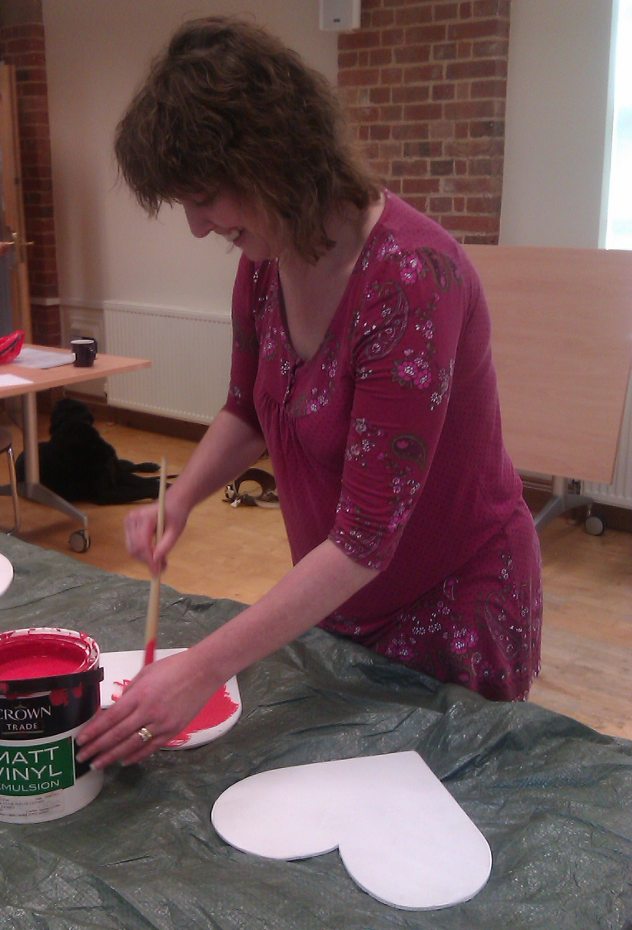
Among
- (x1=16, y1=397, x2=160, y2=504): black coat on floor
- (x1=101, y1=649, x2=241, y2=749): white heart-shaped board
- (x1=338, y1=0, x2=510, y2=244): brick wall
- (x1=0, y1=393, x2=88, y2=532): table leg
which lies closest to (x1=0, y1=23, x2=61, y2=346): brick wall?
(x1=16, y1=397, x2=160, y2=504): black coat on floor

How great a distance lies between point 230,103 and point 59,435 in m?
3.22

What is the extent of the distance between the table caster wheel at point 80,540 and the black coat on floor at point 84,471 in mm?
517

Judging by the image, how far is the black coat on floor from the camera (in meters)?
3.84

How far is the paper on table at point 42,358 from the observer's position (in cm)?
312

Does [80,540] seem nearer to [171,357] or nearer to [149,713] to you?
[171,357]

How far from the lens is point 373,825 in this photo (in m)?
0.86

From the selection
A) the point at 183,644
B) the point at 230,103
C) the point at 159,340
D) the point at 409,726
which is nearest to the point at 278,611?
the point at 409,726

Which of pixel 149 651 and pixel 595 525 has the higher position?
pixel 149 651

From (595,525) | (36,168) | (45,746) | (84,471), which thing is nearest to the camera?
(45,746)

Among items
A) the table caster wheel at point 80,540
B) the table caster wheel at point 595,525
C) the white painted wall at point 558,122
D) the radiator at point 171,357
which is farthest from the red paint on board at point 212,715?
the radiator at point 171,357

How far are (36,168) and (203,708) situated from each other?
4867 millimetres

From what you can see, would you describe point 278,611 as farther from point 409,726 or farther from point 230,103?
point 230,103

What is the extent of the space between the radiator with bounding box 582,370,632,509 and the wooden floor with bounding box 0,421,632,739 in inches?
6.3

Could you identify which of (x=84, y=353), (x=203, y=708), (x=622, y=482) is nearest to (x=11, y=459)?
(x=84, y=353)
